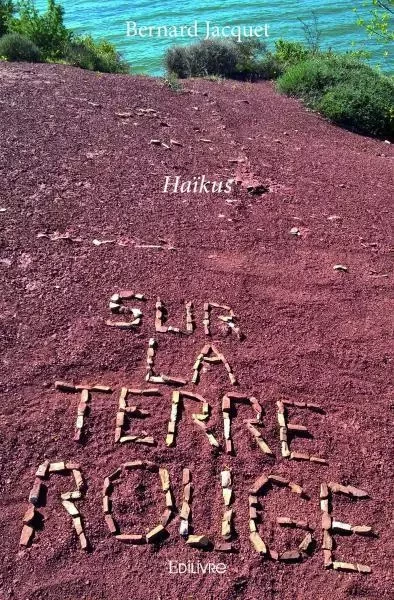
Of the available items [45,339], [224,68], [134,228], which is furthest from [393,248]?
[224,68]

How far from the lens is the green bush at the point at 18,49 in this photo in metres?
11.2

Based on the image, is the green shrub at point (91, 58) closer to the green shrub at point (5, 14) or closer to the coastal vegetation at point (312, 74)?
the coastal vegetation at point (312, 74)

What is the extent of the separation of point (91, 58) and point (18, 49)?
153cm

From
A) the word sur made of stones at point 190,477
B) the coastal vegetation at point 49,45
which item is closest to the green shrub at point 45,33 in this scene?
the coastal vegetation at point 49,45

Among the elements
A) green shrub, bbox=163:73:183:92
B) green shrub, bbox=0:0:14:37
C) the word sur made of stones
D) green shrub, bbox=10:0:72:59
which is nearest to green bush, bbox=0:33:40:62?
green shrub, bbox=10:0:72:59

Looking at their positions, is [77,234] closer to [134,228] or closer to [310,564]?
[134,228]

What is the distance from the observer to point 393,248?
6203mm

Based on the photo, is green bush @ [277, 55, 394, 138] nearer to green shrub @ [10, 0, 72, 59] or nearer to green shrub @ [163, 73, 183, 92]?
green shrub @ [163, 73, 183, 92]

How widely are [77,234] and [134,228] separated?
0.56 m

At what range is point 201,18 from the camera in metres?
19.7

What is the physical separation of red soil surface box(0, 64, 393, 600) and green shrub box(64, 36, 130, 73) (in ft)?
11.9

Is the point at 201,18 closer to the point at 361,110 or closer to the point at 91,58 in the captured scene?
the point at 91,58

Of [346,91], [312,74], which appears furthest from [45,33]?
[346,91]

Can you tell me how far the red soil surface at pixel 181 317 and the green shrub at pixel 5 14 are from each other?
5517mm
